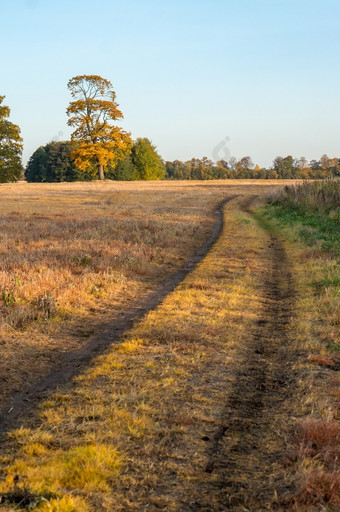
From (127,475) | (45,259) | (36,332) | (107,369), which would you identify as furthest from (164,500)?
(45,259)

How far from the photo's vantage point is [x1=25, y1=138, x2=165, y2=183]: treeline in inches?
3617

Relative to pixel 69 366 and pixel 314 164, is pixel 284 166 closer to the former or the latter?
pixel 314 164

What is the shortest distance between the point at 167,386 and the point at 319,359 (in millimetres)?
2239

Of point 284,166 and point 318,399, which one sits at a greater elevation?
point 284,166

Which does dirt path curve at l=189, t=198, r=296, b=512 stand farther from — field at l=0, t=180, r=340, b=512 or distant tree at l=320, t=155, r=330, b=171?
distant tree at l=320, t=155, r=330, b=171

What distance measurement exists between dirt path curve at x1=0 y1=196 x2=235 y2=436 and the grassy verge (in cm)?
286

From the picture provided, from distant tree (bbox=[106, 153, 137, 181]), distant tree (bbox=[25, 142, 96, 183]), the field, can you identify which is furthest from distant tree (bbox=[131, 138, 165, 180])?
the field

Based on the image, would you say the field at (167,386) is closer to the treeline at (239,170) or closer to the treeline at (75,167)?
the treeline at (75,167)

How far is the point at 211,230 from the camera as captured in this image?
22.4m

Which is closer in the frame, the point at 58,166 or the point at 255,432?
the point at 255,432

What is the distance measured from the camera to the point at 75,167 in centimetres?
9112

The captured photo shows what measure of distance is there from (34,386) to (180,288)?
218 inches

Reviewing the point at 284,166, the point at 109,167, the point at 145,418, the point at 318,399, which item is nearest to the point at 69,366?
the point at 145,418

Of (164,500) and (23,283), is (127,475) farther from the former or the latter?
(23,283)
